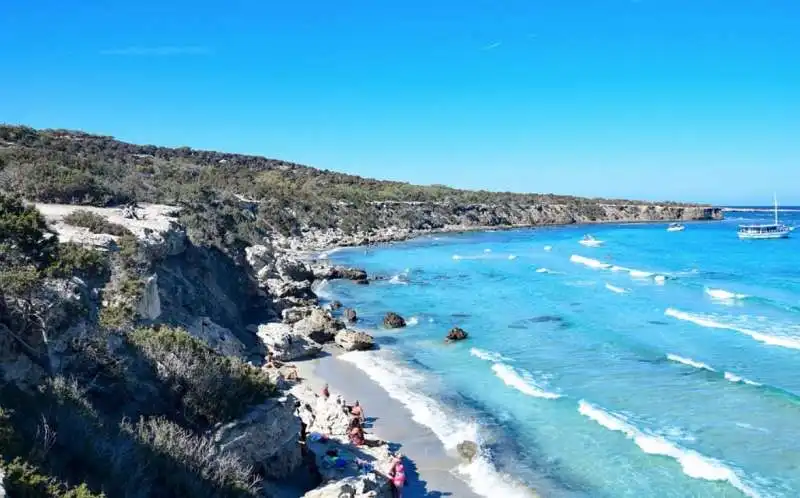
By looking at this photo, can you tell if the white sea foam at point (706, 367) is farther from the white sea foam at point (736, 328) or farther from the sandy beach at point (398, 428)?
the sandy beach at point (398, 428)

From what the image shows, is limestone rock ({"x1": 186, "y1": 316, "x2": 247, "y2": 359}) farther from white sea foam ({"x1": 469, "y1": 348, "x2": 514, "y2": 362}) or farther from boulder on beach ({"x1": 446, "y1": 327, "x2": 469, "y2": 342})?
boulder on beach ({"x1": 446, "y1": 327, "x2": 469, "y2": 342})

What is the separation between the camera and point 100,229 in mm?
16547

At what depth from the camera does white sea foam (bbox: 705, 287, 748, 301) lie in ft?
117

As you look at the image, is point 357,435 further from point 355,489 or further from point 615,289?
point 615,289

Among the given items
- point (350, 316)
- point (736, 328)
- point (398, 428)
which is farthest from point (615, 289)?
point (398, 428)

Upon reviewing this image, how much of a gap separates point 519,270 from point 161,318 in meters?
38.7

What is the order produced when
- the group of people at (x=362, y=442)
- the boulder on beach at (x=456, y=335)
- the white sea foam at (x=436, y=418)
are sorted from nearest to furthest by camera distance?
1. the group of people at (x=362, y=442)
2. the white sea foam at (x=436, y=418)
3. the boulder on beach at (x=456, y=335)

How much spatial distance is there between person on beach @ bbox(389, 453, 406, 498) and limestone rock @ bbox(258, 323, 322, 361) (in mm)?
9527

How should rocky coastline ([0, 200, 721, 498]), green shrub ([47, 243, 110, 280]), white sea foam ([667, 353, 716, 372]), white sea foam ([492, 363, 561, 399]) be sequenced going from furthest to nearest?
white sea foam ([667, 353, 716, 372])
white sea foam ([492, 363, 561, 399])
rocky coastline ([0, 200, 721, 498])
green shrub ([47, 243, 110, 280])

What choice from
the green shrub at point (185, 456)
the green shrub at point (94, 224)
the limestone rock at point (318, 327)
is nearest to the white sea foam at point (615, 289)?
the limestone rock at point (318, 327)

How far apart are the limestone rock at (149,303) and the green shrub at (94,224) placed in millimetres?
2737

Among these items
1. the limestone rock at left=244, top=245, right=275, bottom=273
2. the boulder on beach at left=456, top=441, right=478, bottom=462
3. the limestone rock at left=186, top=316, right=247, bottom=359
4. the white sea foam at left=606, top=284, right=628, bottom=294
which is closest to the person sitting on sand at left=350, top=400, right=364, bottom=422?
the boulder on beach at left=456, top=441, right=478, bottom=462

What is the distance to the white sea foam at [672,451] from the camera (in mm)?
13406

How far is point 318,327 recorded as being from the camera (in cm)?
2536
